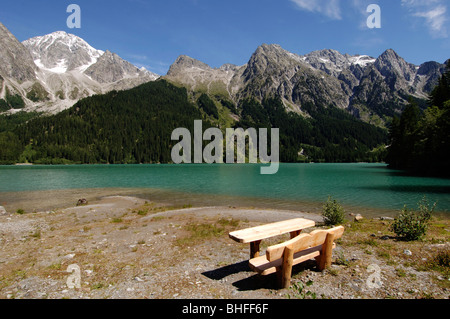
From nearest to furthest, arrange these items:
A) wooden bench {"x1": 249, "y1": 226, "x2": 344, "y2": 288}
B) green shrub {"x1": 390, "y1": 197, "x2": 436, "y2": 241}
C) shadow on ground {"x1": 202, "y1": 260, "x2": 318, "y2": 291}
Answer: wooden bench {"x1": 249, "y1": 226, "x2": 344, "y2": 288}
shadow on ground {"x1": 202, "y1": 260, "x2": 318, "y2": 291}
green shrub {"x1": 390, "y1": 197, "x2": 436, "y2": 241}

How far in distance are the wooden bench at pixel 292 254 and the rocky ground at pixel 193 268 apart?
485 mm

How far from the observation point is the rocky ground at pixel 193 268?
7340 mm

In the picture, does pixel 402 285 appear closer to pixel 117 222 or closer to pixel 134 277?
pixel 134 277

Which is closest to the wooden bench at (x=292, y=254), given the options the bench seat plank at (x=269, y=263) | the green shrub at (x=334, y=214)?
the bench seat plank at (x=269, y=263)

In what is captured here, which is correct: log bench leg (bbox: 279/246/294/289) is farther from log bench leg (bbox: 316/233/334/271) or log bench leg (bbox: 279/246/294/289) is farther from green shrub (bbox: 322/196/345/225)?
green shrub (bbox: 322/196/345/225)

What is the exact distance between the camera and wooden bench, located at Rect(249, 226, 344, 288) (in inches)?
276

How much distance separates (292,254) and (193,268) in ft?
14.3

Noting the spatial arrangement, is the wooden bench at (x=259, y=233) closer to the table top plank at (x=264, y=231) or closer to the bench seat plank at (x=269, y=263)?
the table top plank at (x=264, y=231)

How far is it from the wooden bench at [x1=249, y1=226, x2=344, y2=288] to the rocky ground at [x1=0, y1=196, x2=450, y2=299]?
1.59 feet

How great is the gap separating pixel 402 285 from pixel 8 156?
835ft

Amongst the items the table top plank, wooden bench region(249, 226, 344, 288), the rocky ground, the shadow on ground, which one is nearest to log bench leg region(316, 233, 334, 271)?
wooden bench region(249, 226, 344, 288)

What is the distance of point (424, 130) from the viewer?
68.6 m

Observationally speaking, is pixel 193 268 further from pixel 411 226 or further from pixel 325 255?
pixel 411 226
